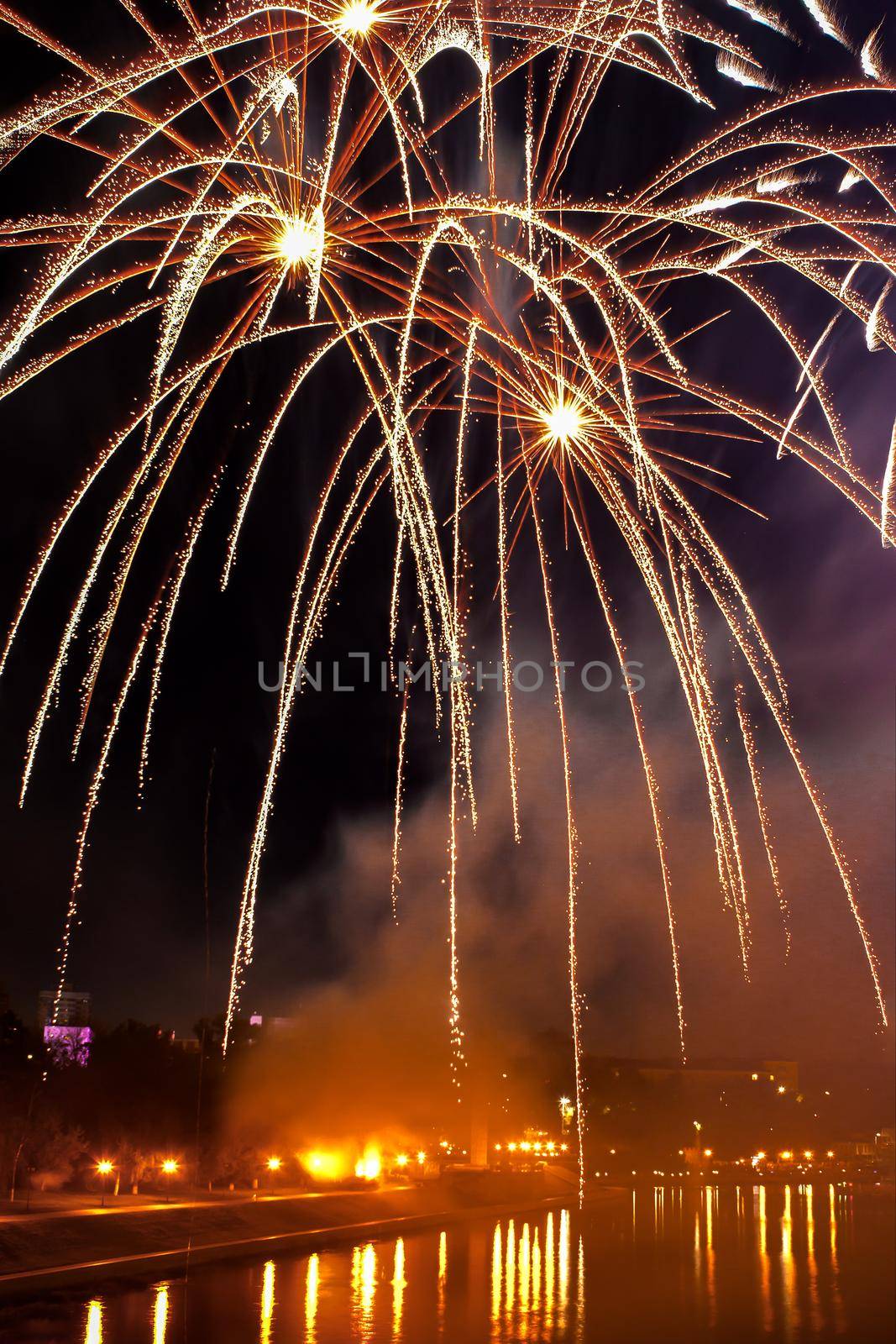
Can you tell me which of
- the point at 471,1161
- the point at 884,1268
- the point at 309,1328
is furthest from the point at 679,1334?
the point at 471,1161

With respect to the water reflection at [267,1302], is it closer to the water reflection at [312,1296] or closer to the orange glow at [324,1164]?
the water reflection at [312,1296]

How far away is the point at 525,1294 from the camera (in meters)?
29.1

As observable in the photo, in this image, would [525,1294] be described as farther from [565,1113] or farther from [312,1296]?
[565,1113]

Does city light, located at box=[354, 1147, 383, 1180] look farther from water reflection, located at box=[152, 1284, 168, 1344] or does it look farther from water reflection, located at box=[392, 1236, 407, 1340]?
water reflection, located at box=[152, 1284, 168, 1344]

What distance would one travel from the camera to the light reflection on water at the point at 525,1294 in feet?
72.0

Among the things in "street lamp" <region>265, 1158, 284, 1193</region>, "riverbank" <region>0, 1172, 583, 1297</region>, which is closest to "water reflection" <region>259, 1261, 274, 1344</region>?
"riverbank" <region>0, 1172, 583, 1297</region>

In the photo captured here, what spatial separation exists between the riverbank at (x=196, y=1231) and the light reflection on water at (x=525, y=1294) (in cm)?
90

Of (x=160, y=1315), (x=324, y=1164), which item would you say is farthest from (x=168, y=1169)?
(x=160, y=1315)

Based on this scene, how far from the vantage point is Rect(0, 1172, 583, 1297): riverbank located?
24031 millimetres

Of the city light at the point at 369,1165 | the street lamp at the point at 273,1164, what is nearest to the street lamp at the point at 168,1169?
the street lamp at the point at 273,1164

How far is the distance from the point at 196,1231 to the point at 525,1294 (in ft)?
28.1

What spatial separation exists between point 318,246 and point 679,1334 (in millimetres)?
22741

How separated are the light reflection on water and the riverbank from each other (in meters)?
0.90

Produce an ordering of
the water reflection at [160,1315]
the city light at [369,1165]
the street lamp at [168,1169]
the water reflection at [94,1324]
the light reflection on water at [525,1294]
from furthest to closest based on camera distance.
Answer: the city light at [369,1165] → the street lamp at [168,1169] → the light reflection on water at [525,1294] → the water reflection at [160,1315] → the water reflection at [94,1324]
